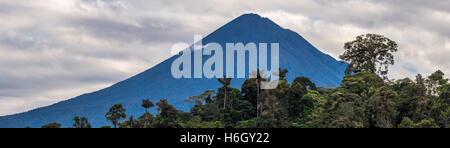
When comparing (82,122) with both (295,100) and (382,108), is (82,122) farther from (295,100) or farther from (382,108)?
(382,108)

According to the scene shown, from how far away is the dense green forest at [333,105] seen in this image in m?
41.5

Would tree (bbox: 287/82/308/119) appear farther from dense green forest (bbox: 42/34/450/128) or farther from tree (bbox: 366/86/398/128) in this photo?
tree (bbox: 366/86/398/128)

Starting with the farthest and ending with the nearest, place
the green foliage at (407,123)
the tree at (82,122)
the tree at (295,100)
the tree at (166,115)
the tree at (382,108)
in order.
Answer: the tree at (166,115), the tree at (295,100), the tree at (82,122), the tree at (382,108), the green foliage at (407,123)

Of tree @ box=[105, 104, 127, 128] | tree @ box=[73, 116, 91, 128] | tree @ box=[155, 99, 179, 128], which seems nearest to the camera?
tree @ box=[73, 116, 91, 128]

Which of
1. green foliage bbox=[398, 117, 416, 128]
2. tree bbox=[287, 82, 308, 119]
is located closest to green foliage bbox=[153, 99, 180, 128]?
tree bbox=[287, 82, 308, 119]

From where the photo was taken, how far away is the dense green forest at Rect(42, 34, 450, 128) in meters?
41.5

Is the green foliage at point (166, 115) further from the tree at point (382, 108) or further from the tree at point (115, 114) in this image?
the tree at point (382, 108)

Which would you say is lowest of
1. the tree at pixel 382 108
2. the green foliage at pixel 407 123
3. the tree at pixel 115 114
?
the green foliage at pixel 407 123

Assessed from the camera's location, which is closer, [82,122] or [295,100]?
[82,122]

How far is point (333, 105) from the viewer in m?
43.3

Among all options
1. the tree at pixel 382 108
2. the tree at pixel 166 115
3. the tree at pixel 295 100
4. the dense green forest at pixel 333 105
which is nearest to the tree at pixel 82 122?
the dense green forest at pixel 333 105

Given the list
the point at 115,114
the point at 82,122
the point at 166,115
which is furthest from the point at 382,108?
the point at 82,122

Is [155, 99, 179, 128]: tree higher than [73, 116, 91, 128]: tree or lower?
higher
